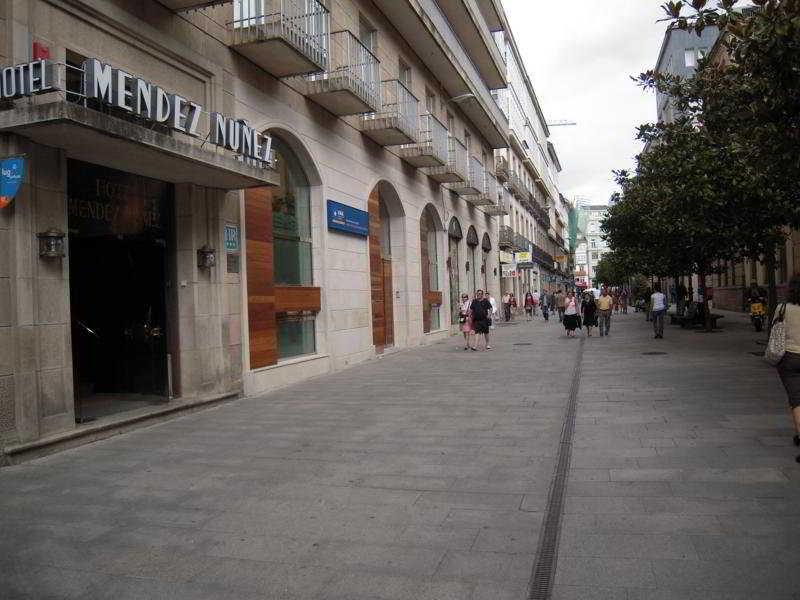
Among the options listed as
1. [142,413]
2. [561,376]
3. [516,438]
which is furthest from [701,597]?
[561,376]

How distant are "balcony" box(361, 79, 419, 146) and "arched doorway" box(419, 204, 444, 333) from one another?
371cm

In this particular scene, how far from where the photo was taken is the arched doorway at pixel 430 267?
19828 mm

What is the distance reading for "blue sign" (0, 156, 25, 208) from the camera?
6.14 metres

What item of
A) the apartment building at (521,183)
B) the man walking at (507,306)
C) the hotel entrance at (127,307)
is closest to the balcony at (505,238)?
the apartment building at (521,183)

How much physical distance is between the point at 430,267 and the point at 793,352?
15.5m

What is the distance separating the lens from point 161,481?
5.64m

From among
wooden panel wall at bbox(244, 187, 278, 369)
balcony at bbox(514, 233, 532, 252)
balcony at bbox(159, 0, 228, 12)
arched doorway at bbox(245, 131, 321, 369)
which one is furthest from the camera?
balcony at bbox(514, 233, 532, 252)

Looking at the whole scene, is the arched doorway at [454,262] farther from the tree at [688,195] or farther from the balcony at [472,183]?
the tree at [688,195]

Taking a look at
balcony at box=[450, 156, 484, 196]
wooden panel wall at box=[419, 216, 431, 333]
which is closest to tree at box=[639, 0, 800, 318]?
wooden panel wall at box=[419, 216, 431, 333]

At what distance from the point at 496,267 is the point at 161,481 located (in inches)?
1037

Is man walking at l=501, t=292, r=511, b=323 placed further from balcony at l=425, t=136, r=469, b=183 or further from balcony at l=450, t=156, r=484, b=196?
balcony at l=425, t=136, r=469, b=183

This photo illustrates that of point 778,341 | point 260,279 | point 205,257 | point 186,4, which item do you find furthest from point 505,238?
point 778,341

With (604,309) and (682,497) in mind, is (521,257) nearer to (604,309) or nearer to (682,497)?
(604,309)

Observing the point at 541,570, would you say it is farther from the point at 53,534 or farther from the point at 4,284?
the point at 4,284
